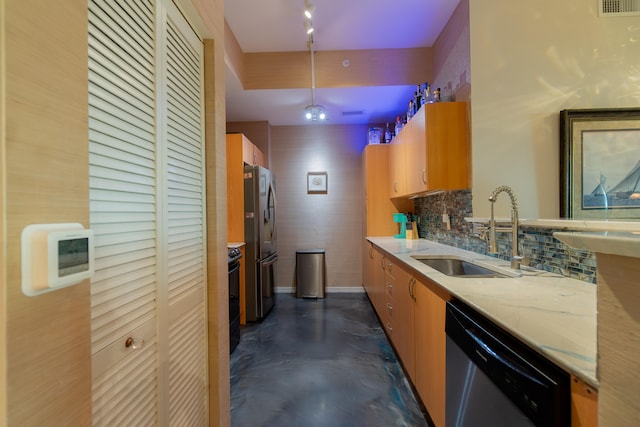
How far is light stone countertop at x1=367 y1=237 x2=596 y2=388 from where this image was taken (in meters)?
0.64

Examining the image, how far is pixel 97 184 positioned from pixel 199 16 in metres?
0.84

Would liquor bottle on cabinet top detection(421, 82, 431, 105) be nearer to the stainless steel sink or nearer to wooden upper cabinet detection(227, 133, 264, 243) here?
the stainless steel sink

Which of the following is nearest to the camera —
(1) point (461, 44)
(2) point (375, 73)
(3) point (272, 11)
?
(1) point (461, 44)

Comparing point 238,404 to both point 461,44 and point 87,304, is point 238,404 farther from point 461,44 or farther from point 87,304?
point 461,44

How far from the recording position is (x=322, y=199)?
4125 millimetres

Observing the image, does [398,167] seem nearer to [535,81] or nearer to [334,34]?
[535,81]

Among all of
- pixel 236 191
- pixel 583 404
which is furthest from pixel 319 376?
pixel 236 191

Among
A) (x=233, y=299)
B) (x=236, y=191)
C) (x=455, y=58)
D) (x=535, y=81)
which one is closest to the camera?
(x=535, y=81)

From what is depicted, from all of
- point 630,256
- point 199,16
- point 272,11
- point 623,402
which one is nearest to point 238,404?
point 623,402

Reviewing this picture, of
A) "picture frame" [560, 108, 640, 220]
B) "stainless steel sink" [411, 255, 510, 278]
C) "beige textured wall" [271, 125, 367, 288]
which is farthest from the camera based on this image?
"beige textured wall" [271, 125, 367, 288]

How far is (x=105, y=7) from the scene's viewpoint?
64cm

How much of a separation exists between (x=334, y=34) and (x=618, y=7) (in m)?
2.05

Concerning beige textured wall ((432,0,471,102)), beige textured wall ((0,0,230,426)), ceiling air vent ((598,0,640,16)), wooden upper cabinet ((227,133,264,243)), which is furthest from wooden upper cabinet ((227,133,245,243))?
ceiling air vent ((598,0,640,16))

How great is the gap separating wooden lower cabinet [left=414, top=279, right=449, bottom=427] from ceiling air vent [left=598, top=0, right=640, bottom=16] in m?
1.70
